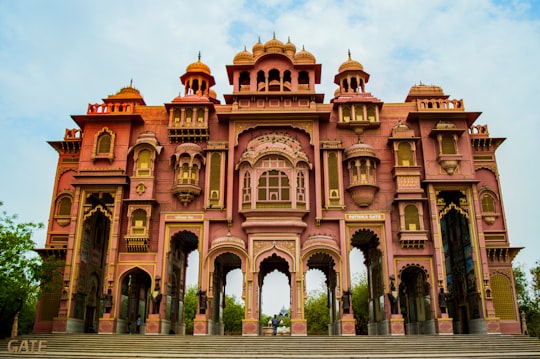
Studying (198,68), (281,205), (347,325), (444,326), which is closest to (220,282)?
(281,205)

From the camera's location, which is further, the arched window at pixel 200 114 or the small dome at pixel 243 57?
Result: the small dome at pixel 243 57

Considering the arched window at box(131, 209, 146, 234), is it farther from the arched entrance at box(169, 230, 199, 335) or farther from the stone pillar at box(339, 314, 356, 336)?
the stone pillar at box(339, 314, 356, 336)

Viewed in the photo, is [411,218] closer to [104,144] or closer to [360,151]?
[360,151]

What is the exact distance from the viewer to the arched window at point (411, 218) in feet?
85.1

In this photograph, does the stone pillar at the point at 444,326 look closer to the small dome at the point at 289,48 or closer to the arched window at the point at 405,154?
the arched window at the point at 405,154

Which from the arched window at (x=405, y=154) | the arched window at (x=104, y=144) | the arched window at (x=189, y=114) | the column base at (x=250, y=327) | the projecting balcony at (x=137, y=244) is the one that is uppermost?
the arched window at (x=189, y=114)

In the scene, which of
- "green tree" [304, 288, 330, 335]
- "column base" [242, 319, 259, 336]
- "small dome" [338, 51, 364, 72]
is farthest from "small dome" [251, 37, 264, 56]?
"green tree" [304, 288, 330, 335]

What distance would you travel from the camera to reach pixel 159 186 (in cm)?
2745

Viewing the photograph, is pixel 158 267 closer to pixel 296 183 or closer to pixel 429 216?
pixel 296 183

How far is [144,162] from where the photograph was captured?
27422 millimetres

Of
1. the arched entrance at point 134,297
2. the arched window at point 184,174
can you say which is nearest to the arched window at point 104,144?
the arched window at point 184,174

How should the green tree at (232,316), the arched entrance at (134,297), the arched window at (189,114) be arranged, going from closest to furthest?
the arched entrance at (134,297) → the arched window at (189,114) → the green tree at (232,316)

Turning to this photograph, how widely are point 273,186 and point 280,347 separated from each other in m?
9.50

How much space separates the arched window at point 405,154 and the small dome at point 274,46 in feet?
33.2
